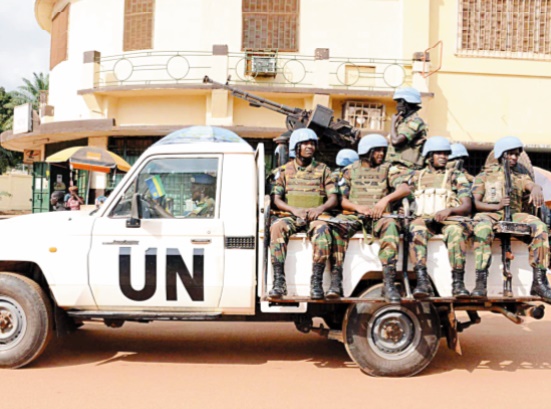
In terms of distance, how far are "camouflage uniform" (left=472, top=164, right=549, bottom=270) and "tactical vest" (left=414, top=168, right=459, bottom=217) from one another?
28 centimetres

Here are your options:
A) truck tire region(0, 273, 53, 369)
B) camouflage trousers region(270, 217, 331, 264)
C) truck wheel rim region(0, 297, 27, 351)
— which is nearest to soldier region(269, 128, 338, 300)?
camouflage trousers region(270, 217, 331, 264)

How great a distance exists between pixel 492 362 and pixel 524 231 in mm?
1471

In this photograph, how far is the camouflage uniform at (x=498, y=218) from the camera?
17.2 ft

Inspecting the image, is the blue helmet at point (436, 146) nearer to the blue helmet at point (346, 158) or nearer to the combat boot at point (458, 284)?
the combat boot at point (458, 284)

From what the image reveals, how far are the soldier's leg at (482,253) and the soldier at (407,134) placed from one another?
1.45m

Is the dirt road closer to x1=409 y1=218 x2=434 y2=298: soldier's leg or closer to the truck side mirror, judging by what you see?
x1=409 y1=218 x2=434 y2=298: soldier's leg

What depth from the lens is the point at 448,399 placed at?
186 inches

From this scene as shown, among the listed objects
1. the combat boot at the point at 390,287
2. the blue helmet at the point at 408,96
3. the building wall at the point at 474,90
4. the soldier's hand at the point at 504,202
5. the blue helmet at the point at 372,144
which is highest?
the building wall at the point at 474,90

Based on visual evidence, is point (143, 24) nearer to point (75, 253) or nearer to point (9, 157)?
point (75, 253)

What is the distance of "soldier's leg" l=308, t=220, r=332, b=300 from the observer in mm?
A: 5141

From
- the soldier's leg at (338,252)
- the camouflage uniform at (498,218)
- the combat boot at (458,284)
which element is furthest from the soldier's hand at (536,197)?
the soldier's leg at (338,252)

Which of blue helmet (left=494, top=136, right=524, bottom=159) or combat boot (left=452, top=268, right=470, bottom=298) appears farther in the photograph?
blue helmet (left=494, top=136, right=524, bottom=159)

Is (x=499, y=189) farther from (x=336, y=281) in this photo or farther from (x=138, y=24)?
(x=138, y=24)

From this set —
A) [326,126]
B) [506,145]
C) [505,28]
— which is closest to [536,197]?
[506,145]
